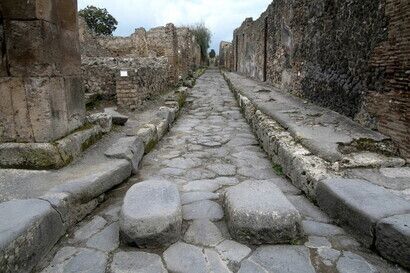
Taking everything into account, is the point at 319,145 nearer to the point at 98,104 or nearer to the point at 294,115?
the point at 294,115

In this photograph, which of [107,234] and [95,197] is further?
[95,197]

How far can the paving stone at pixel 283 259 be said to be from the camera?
6.17 ft

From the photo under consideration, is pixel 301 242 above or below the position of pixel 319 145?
below

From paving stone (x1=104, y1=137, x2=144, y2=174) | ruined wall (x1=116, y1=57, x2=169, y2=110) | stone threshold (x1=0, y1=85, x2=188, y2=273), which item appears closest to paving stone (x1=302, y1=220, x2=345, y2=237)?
stone threshold (x1=0, y1=85, x2=188, y2=273)

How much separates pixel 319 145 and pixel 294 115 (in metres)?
1.74

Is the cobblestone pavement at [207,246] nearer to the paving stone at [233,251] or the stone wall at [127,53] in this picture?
the paving stone at [233,251]

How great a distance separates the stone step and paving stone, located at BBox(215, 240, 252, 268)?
2.54 feet

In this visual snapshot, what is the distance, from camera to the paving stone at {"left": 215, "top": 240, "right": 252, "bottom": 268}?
6.49ft

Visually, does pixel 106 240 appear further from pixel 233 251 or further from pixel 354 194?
pixel 354 194

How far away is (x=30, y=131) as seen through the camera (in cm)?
304

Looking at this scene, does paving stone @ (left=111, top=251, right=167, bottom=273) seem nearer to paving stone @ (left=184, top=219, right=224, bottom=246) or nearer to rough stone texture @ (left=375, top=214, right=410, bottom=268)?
paving stone @ (left=184, top=219, right=224, bottom=246)

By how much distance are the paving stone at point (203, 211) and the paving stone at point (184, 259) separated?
41 cm

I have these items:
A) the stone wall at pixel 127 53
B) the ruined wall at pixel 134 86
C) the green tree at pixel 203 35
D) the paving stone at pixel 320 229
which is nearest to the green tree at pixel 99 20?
the green tree at pixel 203 35

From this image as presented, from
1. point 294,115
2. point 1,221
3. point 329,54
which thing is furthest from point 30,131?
point 329,54
